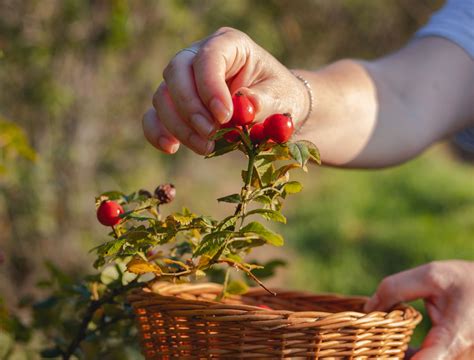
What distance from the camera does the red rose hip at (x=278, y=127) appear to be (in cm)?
94

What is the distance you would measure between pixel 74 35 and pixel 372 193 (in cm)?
438

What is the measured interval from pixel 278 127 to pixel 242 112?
53 mm

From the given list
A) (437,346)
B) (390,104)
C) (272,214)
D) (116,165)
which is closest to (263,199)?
(272,214)

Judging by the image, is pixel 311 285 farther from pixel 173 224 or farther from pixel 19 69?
pixel 173 224

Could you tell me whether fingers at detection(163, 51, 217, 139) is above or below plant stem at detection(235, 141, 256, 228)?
above

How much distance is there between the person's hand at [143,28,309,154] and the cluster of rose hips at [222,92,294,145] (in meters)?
0.02

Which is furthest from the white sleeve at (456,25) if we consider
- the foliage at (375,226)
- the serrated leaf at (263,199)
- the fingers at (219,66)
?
the foliage at (375,226)

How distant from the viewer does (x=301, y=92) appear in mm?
1229

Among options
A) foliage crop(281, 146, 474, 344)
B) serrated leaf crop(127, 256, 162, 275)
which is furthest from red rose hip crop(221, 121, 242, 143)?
foliage crop(281, 146, 474, 344)

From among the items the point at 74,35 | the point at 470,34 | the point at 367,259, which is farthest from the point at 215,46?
the point at 367,259

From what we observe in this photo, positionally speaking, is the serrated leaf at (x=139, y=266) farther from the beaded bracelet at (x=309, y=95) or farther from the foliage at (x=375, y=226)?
the foliage at (x=375, y=226)

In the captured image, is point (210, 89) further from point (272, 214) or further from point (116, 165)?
point (116, 165)

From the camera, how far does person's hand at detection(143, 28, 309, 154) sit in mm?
950

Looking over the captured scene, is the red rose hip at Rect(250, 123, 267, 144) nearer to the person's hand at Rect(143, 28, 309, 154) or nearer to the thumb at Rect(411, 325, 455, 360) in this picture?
the person's hand at Rect(143, 28, 309, 154)
